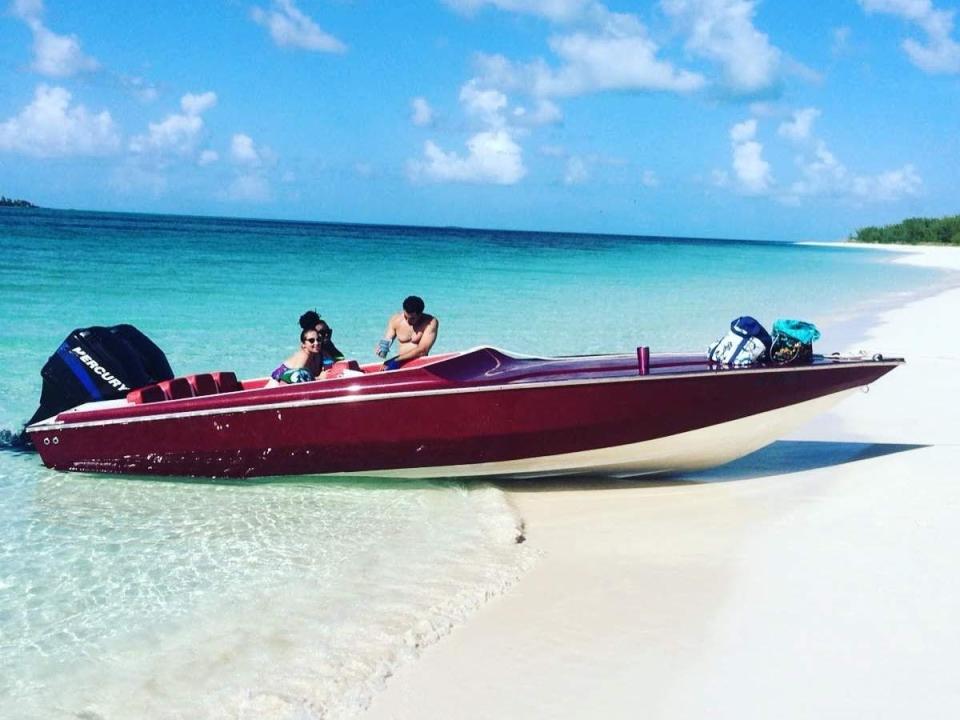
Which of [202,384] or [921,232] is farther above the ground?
[921,232]

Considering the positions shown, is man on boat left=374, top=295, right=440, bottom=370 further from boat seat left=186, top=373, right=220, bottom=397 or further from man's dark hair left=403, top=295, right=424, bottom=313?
boat seat left=186, top=373, right=220, bottom=397

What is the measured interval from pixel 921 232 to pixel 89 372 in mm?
87132

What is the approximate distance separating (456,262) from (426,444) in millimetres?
34654

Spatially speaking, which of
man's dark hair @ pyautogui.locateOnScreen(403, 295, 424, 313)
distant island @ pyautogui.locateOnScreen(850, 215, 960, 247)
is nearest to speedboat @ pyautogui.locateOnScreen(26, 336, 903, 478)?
man's dark hair @ pyautogui.locateOnScreen(403, 295, 424, 313)

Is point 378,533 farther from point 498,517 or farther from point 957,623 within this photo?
point 957,623

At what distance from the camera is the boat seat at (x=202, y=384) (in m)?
6.64

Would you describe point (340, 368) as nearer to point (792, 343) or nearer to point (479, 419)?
point (479, 419)

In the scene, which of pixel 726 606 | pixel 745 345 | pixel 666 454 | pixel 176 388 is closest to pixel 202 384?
pixel 176 388

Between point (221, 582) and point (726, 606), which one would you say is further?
point (221, 582)

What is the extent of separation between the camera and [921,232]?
81688 mm

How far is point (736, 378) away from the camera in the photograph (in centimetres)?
604

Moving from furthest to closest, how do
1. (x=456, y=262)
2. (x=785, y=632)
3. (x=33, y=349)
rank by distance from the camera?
(x=456, y=262) → (x=33, y=349) → (x=785, y=632)

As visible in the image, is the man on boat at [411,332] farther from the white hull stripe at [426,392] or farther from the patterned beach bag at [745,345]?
the patterned beach bag at [745,345]

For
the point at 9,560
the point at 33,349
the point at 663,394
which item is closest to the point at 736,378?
the point at 663,394
